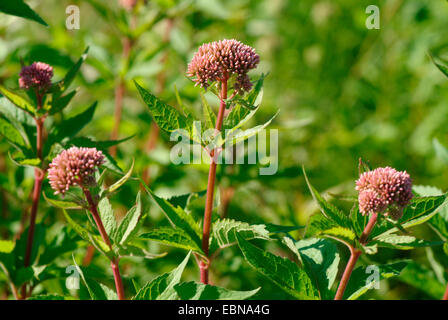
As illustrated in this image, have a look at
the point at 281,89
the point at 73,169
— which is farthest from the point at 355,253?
the point at 281,89

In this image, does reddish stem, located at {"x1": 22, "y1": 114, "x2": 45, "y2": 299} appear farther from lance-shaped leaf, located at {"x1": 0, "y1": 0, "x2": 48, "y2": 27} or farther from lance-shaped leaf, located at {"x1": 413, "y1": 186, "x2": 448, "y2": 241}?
lance-shaped leaf, located at {"x1": 413, "y1": 186, "x2": 448, "y2": 241}

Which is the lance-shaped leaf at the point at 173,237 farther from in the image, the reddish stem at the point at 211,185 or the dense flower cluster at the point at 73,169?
the dense flower cluster at the point at 73,169

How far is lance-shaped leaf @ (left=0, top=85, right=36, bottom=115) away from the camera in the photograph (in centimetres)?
103

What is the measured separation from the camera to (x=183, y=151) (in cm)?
159

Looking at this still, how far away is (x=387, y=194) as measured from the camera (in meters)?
0.84

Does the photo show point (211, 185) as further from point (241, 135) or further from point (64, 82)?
point (64, 82)

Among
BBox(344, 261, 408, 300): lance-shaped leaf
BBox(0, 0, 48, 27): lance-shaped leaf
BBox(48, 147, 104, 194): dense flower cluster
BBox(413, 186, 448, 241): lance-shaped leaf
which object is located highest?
BBox(0, 0, 48, 27): lance-shaped leaf

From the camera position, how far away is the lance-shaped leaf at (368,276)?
93 centimetres

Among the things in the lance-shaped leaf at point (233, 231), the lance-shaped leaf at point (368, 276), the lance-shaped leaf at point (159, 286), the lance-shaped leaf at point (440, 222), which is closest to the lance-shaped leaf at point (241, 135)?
the lance-shaped leaf at point (233, 231)

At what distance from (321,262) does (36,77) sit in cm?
76

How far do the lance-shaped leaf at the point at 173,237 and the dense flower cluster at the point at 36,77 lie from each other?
45 cm

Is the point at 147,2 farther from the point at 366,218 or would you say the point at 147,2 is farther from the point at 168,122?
the point at 366,218

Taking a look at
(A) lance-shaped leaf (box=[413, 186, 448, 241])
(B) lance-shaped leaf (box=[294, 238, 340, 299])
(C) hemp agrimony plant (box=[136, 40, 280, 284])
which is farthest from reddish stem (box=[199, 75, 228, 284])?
(A) lance-shaped leaf (box=[413, 186, 448, 241])

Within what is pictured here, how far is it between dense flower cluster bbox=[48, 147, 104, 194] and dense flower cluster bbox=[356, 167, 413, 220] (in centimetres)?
51
